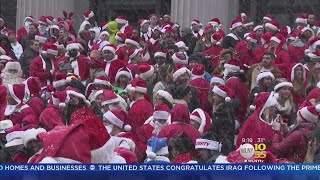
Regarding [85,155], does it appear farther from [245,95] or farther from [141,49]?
[141,49]

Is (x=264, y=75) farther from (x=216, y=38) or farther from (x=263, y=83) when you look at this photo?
(x=216, y=38)

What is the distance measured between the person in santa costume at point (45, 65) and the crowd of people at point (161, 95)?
23 mm

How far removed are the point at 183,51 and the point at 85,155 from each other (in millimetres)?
10636

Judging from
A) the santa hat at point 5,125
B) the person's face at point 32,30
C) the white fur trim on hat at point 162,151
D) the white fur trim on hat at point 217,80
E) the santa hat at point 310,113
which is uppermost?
the santa hat at point 310,113

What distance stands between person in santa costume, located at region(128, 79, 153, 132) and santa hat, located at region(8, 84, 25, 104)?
1.37 metres

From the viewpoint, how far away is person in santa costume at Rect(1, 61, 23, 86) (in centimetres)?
1651

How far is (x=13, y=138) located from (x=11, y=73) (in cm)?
476

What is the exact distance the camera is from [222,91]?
45.2ft

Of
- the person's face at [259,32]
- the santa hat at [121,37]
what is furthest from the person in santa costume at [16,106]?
the person's face at [259,32]

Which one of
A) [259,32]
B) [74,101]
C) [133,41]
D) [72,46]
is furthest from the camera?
[259,32]

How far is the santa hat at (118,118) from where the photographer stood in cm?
1190

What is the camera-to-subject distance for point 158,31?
21375 millimetres

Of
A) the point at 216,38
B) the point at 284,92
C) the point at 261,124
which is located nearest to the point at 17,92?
the point at 284,92

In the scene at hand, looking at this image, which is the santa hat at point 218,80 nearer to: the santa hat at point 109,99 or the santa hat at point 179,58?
the santa hat at point 179,58
